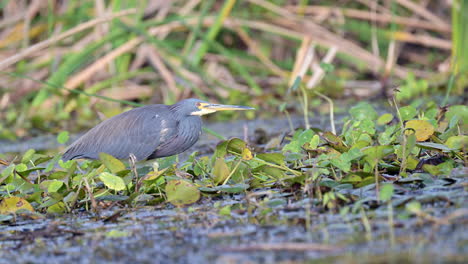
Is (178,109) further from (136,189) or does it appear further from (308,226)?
(308,226)

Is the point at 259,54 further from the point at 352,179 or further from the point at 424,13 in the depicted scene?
the point at 352,179

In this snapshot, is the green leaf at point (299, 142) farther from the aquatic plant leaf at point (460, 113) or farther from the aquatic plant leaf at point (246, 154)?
the aquatic plant leaf at point (460, 113)

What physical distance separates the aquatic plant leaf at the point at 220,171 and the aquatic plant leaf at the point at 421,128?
3.16 ft

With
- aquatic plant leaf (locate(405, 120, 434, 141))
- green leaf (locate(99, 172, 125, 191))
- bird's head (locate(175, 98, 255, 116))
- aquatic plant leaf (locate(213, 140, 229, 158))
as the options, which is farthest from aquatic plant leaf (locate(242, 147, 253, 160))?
bird's head (locate(175, 98, 255, 116))

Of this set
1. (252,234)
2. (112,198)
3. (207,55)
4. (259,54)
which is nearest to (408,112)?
(252,234)

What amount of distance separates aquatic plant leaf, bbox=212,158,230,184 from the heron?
1.04 meters

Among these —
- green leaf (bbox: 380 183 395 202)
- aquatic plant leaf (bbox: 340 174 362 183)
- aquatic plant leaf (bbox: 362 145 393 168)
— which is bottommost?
aquatic plant leaf (bbox: 340 174 362 183)

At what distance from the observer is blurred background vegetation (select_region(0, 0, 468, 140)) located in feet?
22.4

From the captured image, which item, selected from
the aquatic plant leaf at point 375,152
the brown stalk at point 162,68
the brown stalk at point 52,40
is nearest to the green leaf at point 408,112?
the aquatic plant leaf at point 375,152

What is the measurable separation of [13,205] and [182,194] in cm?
82

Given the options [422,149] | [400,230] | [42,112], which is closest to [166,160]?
[422,149]

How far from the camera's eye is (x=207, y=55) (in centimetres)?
755

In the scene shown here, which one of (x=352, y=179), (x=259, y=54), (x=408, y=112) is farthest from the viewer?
(x=259, y=54)

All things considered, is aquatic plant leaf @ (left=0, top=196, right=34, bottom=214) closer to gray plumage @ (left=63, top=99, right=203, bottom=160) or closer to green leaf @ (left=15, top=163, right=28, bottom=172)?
green leaf @ (left=15, top=163, right=28, bottom=172)
